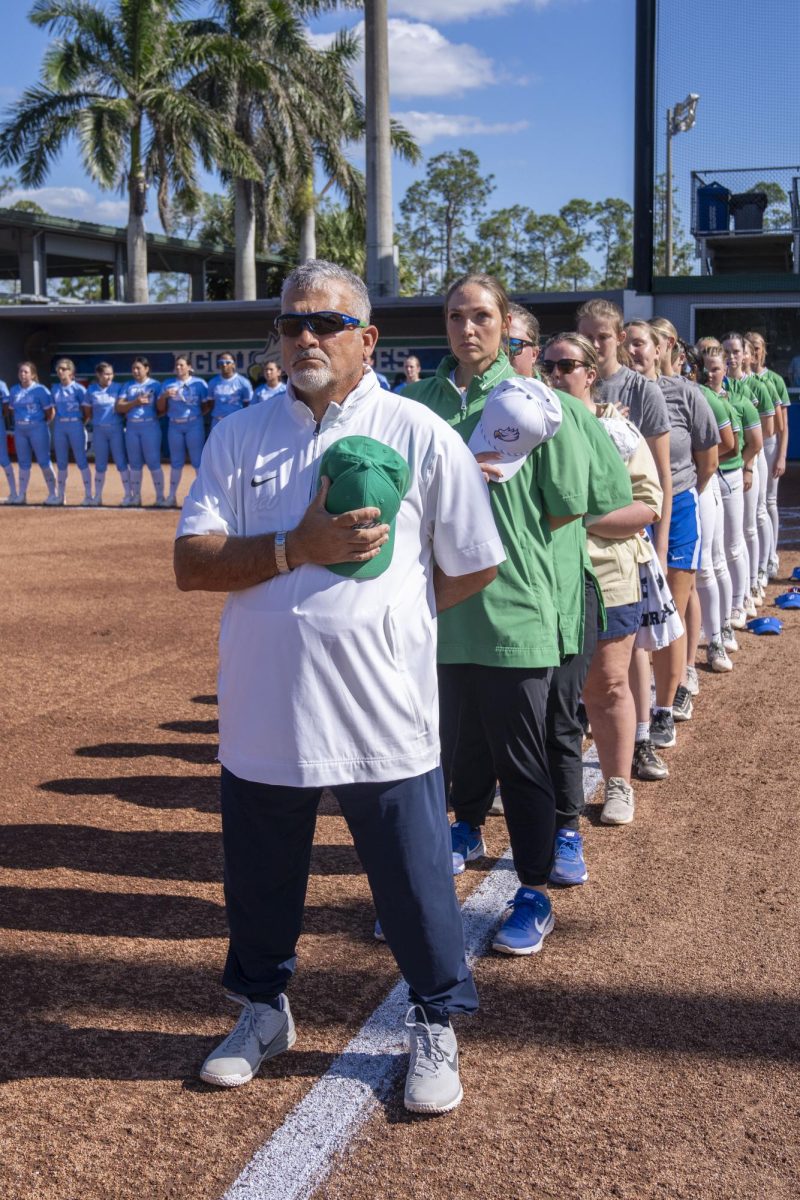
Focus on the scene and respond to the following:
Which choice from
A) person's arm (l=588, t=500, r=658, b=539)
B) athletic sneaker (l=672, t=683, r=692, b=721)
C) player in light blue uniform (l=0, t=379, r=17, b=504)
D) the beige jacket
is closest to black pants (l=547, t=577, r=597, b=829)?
person's arm (l=588, t=500, r=658, b=539)

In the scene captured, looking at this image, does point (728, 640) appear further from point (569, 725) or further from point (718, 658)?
point (569, 725)

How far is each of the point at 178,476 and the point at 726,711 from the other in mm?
13688

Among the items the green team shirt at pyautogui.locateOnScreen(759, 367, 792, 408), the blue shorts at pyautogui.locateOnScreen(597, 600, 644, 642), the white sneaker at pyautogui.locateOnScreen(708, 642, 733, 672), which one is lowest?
the white sneaker at pyautogui.locateOnScreen(708, 642, 733, 672)

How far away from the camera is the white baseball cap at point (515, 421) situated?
140 inches

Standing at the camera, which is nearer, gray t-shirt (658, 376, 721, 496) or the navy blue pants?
the navy blue pants

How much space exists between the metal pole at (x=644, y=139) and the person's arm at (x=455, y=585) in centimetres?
1951

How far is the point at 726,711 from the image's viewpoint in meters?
7.11

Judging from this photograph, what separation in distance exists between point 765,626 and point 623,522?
526 cm

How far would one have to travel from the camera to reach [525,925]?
3936mm

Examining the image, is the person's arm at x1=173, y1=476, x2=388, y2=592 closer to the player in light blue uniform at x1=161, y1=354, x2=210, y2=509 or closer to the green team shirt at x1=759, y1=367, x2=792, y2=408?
the green team shirt at x1=759, y1=367, x2=792, y2=408

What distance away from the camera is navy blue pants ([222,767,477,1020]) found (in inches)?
117

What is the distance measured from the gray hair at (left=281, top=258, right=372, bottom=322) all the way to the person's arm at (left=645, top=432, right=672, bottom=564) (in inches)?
102

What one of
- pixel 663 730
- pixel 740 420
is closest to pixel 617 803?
pixel 663 730

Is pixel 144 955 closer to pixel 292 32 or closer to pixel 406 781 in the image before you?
pixel 406 781
